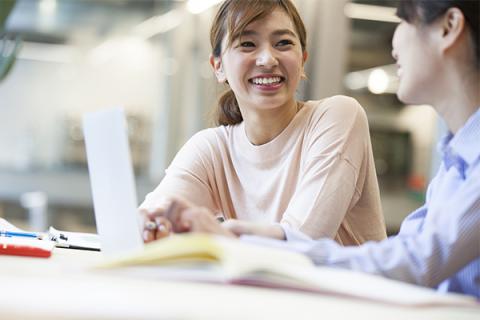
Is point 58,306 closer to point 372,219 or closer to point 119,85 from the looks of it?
point 372,219

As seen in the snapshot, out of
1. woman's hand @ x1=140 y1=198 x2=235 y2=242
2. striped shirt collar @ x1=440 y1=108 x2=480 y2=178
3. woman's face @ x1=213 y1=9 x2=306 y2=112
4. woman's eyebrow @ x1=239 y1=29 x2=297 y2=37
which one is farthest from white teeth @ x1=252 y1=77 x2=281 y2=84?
striped shirt collar @ x1=440 y1=108 x2=480 y2=178

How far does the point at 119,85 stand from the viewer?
6.14 metres

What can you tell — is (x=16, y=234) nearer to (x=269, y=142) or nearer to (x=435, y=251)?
(x=269, y=142)

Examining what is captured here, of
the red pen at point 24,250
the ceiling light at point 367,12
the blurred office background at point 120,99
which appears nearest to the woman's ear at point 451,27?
the red pen at point 24,250

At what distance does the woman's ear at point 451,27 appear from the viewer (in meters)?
1.06

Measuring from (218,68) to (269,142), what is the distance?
0.28 meters

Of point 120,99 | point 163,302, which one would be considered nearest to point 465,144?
point 163,302

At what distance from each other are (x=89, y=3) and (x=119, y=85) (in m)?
0.68

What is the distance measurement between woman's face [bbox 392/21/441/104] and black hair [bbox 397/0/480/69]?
12 mm

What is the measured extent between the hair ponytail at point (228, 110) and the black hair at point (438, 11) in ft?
2.73

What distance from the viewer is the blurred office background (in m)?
5.51

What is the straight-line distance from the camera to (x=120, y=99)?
6.10m

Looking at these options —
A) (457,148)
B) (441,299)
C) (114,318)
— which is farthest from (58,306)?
(457,148)

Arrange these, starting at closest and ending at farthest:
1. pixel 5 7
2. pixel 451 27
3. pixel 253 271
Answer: pixel 253 271, pixel 451 27, pixel 5 7
